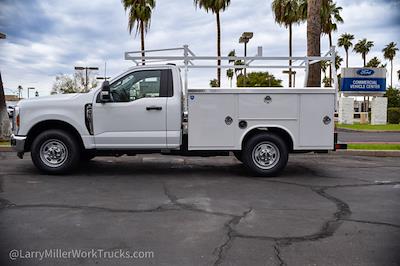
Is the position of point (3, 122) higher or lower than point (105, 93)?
lower

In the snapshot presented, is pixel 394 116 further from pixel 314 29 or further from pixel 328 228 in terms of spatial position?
pixel 328 228

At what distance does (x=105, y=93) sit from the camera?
7.55 meters

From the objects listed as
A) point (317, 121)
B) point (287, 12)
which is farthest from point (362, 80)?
point (317, 121)

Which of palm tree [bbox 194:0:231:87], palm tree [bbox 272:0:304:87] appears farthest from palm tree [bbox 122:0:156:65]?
palm tree [bbox 272:0:304:87]

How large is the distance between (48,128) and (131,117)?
171cm

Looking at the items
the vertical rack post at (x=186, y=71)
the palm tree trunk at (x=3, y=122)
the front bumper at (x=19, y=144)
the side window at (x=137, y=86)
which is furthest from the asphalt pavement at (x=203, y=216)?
the palm tree trunk at (x=3, y=122)

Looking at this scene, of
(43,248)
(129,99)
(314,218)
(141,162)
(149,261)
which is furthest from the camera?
(141,162)

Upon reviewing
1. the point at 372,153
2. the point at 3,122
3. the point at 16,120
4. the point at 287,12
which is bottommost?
the point at 372,153

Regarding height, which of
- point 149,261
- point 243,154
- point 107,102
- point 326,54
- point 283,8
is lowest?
point 149,261

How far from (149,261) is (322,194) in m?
3.80

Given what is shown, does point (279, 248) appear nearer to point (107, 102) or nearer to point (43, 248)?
point (43, 248)

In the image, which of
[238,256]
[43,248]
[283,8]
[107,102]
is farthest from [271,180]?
[283,8]

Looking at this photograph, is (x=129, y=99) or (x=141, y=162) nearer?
(x=129, y=99)

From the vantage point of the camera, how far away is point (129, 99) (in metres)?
7.75
